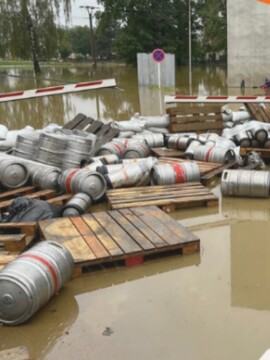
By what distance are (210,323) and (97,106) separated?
15.3 m

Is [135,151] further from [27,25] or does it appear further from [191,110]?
[27,25]

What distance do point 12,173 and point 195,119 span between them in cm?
496

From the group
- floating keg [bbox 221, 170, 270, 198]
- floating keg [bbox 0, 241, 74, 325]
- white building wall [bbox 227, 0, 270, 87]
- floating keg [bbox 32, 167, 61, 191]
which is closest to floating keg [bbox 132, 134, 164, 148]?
floating keg [bbox 221, 170, 270, 198]

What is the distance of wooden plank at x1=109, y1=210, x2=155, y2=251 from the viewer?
4922mm

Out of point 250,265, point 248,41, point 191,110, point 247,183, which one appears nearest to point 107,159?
point 247,183

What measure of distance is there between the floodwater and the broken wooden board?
0.56ft

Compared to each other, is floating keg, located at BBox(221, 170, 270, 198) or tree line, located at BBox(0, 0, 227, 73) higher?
tree line, located at BBox(0, 0, 227, 73)

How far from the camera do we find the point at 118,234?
520cm

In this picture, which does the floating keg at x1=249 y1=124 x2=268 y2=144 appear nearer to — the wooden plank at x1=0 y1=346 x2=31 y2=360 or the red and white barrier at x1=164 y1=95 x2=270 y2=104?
the red and white barrier at x1=164 y1=95 x2=270 y2=104

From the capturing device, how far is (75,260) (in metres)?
4.63

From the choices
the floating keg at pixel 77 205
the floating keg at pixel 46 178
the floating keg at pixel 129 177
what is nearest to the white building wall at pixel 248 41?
the floating keg at pixel 129 177

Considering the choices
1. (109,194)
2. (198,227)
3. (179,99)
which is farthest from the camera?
(179,99)

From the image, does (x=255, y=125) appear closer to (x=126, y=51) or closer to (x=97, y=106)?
(x=97, y=106)

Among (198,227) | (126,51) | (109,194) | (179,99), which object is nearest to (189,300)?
(198,227)
